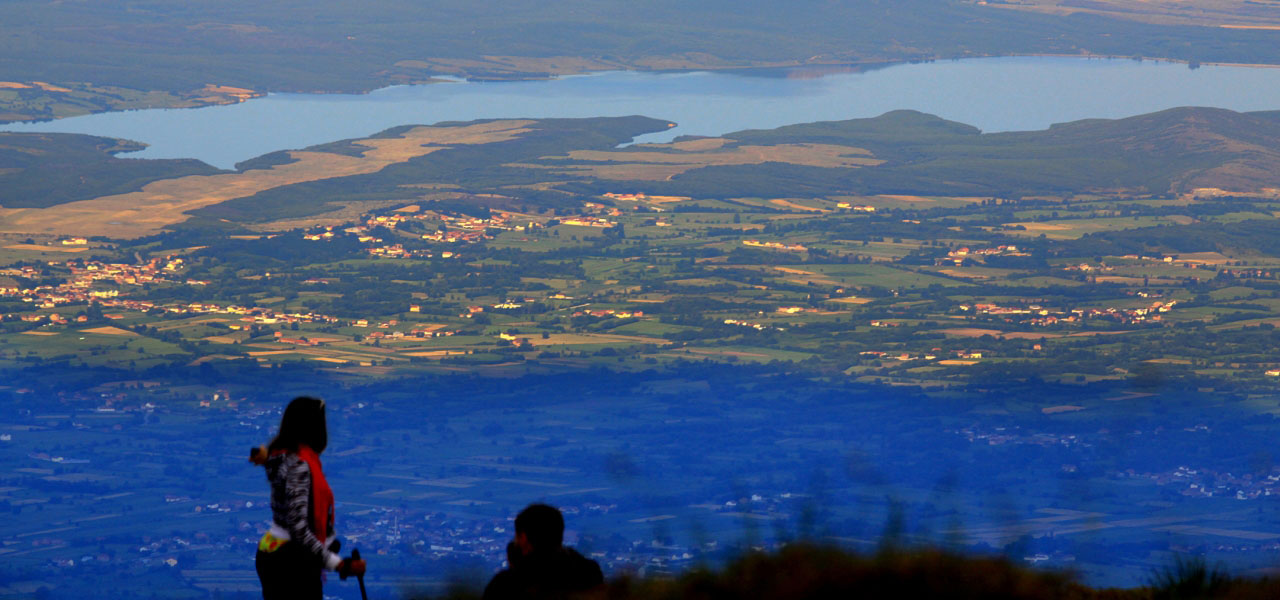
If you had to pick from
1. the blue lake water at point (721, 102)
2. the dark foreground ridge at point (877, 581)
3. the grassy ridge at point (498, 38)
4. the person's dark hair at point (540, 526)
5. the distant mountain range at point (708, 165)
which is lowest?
the dark foreground ridge at point (877, 581)

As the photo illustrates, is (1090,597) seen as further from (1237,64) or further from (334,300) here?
(1237,64)

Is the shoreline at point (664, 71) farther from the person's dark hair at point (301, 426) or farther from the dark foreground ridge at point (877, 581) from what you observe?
the dark foreground ridge at point (877, 581)

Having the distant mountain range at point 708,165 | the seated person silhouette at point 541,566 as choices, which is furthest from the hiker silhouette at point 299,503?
the distant mountain range at point 708,165

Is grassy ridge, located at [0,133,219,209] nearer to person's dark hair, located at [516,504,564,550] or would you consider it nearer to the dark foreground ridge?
person's dark hair, located at [516,504,564,550]

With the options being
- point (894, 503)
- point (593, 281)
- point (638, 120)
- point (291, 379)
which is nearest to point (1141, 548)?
point (894, 503)

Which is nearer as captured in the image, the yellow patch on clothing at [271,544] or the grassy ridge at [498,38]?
the yellow patch on clothing at [271,544]

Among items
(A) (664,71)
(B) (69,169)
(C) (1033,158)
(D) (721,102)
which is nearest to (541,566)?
(B) (69,169)
